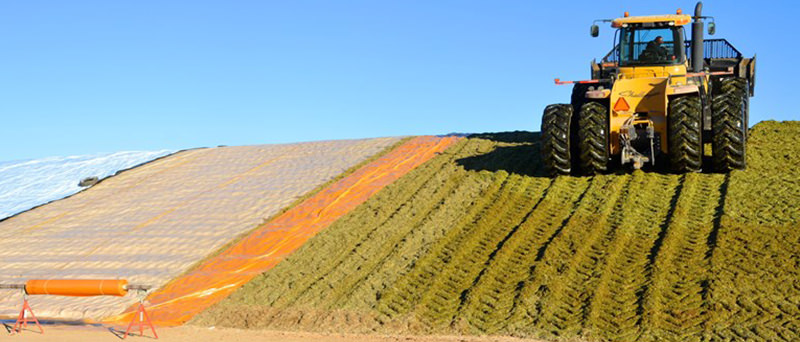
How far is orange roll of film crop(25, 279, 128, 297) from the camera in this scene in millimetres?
10492

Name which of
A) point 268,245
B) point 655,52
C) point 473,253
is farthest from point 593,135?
point 268,245

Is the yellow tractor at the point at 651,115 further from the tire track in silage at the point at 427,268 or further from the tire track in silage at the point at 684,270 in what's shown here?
the tire track in silage at the point at 427,268

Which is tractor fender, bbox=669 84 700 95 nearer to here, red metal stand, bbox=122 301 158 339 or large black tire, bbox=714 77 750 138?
large black tire, bbox=714 77 750 138

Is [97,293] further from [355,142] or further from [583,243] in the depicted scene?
[355,142]

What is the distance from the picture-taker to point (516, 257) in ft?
39.0

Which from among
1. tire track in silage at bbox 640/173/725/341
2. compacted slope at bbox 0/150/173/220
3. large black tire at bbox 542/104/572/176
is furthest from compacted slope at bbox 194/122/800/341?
compacted slope at bbox 0/150/173/220

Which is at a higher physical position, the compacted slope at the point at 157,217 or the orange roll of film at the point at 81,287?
the orange roll of film at the point at 81,287

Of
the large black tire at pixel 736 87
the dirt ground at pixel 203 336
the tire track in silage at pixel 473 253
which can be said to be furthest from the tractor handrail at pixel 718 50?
the dirt ground at pixel 203 336

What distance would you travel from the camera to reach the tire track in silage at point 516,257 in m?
10.2

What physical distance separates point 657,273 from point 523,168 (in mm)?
6229

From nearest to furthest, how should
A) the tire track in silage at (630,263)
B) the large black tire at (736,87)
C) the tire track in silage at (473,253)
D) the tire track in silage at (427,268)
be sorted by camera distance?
1. the tire track in silage at (630,263)
2. the tire track in silage at (473,253)
3. the tire track in silage at (427,268)
4. the large black tire at (736,87)

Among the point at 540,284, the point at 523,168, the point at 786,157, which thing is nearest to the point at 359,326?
the point at 540,284

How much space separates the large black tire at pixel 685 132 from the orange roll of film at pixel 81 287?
27.6 ft

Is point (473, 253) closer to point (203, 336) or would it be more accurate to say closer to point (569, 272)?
point (569, 272)
